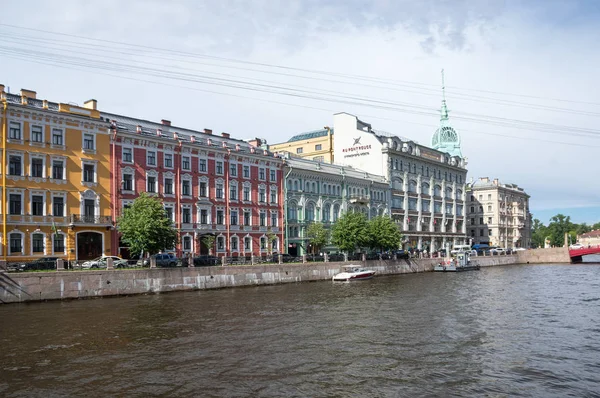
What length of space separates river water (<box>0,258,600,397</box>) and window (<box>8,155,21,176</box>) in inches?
546

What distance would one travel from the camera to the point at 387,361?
66.8 feet

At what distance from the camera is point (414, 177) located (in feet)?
319

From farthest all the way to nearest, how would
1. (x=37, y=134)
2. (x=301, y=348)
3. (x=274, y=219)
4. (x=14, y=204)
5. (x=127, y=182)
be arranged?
(x=274, y=219)
(x=127, y=182)
(x=37, y=134)
(x=14, y=204)
(x=301, y=348)

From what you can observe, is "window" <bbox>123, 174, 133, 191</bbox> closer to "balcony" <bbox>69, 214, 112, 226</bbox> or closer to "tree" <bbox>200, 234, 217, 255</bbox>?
"balcony" <bbox>69, 214, 112, 226</bbox>

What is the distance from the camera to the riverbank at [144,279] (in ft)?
118

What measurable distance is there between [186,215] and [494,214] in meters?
93.0

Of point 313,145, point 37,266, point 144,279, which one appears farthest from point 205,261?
point 313,145

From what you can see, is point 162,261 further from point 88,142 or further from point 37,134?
point 37,134

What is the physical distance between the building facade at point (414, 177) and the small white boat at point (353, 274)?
30675 millimetres

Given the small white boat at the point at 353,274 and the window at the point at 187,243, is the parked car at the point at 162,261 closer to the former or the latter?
the window at the point at 187,243

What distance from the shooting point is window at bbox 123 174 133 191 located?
170 feet

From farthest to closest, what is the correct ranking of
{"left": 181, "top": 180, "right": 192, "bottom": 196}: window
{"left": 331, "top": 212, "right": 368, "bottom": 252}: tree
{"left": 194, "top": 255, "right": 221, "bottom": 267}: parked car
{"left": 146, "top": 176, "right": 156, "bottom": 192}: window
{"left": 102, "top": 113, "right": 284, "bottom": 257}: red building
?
{"left": 331, "top": 212, "right": 368, "bottom": 252}: tree
{"left": 181, "top": 180, "right": 192, "bottom": 196}: window
{"left": 146, "top": 176, "right": 156, "bottom": 192}: window
{"left": 102, "top": 113, "right": 284, "bottom": 257}: red building
{"left": 194, "top": 255, "right": 221, "bottom": 267}: parked car

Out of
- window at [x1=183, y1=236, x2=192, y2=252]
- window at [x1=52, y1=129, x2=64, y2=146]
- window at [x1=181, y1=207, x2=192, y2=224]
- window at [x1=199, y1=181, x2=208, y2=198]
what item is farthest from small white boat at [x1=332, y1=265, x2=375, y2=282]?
window at [x1=52, y1=129, x2=64, y2=146]

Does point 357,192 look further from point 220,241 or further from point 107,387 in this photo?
point 107,387
